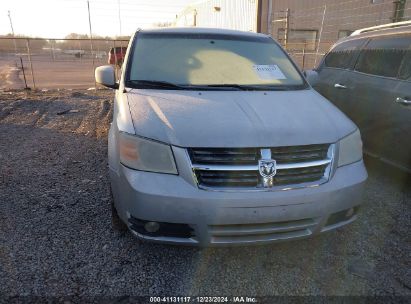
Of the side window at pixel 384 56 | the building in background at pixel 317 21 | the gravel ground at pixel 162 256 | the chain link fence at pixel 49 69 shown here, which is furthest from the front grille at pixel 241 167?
the building in background at pixel 317 21

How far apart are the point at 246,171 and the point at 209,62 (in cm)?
160

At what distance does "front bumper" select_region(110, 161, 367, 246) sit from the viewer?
2184 mm

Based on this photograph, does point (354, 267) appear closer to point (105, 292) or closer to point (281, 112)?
point (281, 112)

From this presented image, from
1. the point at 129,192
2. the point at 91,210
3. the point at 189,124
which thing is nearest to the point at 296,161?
A: the point at 189,124

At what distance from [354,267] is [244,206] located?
3.65 feet

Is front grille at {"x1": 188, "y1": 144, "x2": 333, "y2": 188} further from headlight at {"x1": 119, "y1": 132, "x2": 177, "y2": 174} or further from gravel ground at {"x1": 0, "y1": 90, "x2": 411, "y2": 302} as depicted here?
gravel ground at {"x1": 0, "y1": 90, "x2": 411, "y2": 302}

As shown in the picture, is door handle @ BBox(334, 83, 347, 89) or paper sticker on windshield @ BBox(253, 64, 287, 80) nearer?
paper sticker on windshield @ BBox(253, 64, 287, 80)

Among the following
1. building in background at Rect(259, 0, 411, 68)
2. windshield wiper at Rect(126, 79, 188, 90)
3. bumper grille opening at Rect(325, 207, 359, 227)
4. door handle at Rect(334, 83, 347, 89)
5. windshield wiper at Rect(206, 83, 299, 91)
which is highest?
building in background at Rect(259, 0, 411, 68)

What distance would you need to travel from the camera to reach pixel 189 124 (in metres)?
2.41

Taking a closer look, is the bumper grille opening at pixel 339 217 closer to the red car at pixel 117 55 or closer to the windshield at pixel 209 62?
the windshield at pixel 209 62

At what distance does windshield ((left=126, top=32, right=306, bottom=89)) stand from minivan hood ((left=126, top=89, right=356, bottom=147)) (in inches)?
11.2

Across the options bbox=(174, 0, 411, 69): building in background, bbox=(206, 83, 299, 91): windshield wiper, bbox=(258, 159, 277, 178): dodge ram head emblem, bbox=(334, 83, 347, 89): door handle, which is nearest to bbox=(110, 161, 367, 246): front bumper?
bbox=(258, 159, 277, 178): dodge ram head emblem

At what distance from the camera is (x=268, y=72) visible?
3.50m

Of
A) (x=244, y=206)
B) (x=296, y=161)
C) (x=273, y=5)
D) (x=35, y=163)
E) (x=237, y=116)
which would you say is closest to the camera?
(x=244, y=206)
